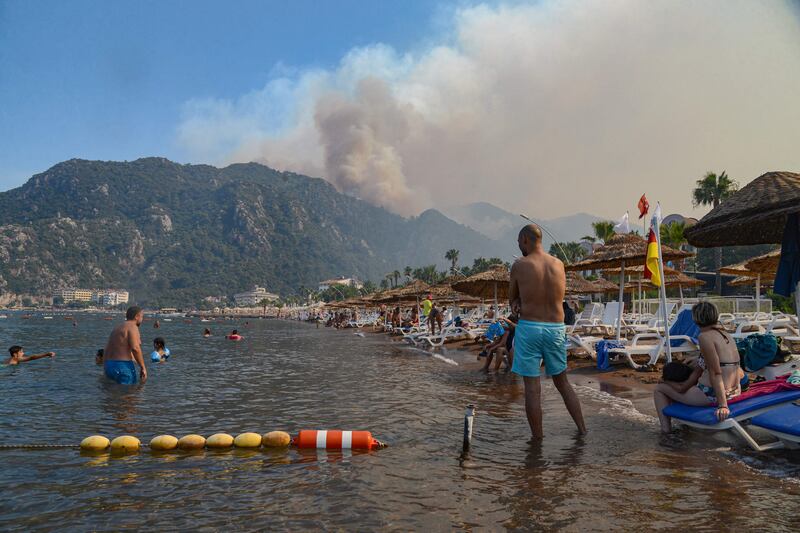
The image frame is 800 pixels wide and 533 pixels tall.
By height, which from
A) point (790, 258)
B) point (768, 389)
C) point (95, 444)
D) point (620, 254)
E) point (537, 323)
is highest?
point (620, 254)

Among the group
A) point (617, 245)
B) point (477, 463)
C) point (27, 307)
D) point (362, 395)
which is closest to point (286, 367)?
point (362, 395)

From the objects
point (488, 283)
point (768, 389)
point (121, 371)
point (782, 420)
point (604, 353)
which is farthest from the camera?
point (488, 283)

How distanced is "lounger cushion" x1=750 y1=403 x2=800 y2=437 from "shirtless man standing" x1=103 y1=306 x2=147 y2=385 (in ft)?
31.2

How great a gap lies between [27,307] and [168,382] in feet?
734

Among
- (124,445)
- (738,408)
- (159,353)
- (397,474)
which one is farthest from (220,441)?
(159,353)

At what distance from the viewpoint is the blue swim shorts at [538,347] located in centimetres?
526

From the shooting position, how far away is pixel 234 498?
3.77m

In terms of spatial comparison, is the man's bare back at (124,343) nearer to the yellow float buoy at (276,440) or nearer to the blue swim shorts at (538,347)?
the yellow float buoy at (276,440)

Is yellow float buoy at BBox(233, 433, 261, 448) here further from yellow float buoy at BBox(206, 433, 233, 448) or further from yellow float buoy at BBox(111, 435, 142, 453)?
yellow float buoy at BBox(111, 435, 142, 453)

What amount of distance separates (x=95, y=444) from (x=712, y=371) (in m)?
6.04

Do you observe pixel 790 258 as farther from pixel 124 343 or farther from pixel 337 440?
pixel 124 343

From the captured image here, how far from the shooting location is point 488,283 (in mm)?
20312

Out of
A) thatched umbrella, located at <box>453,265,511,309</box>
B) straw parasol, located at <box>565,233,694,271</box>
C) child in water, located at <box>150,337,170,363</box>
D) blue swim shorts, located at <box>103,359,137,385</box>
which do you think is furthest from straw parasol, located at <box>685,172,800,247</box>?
child in water, located at <box>150,337,170,363</box>

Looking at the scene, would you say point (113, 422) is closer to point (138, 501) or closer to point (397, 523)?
point (138, 501)
